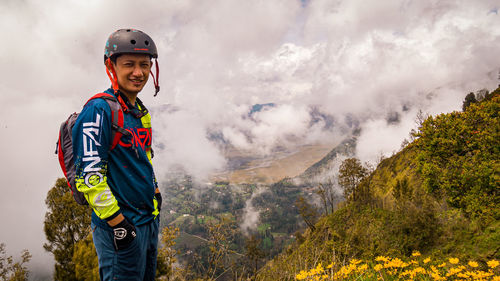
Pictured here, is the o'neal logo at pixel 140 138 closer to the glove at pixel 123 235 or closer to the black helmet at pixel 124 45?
the black helmet at pixel 124 45

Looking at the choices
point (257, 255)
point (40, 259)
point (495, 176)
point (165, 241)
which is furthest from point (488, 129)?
point (40, 259)

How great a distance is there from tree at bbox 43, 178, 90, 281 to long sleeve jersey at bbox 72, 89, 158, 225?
50.5 feet

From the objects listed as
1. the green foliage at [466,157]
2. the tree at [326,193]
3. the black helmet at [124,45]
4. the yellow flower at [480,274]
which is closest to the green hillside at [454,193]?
the green foliage at [466,157]

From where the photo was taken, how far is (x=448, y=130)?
12.4 metres

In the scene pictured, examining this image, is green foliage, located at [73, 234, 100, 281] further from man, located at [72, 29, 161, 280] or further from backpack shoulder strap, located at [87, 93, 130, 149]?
backpack shoulder strap, located at [87, 93, 130, 149]

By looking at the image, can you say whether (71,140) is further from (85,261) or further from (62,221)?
Result: (62,221)

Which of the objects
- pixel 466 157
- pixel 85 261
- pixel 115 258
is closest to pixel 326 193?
pixel 466 157

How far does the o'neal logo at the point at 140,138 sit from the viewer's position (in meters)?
2.08

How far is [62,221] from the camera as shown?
45.6 ft

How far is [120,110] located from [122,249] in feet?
3.86

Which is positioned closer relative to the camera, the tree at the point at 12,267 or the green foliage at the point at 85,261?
the green foliage at the point at 85,261

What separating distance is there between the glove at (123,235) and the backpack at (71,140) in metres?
0.43

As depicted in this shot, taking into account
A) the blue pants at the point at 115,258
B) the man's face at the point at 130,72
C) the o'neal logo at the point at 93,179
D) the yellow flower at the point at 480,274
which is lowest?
the yellow flower at the point at 480,274

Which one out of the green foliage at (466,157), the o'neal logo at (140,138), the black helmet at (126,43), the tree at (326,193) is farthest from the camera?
the tree at (326,193)
